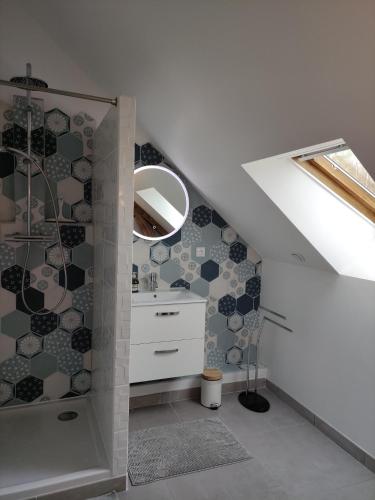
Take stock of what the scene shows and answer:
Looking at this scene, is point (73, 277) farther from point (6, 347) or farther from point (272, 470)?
point (272, 470)

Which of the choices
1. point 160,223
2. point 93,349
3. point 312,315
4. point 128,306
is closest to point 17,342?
point 93,349

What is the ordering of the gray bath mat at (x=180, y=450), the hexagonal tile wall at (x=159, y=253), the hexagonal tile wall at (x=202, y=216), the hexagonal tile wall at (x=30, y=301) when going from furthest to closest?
the hexagonal tile wall at (x=202, y=216) < the hexagonal tile wall at (x=159, y=253) < the hexagonal tile wall at (x=30, y=301) < the gray bath mat at (x=180, y=450)

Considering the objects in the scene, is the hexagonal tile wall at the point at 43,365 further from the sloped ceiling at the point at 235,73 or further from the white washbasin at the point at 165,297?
the sloped ceiling at the point at 235,73

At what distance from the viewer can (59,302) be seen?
2.55 meters

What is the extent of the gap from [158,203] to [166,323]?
0.95 metres

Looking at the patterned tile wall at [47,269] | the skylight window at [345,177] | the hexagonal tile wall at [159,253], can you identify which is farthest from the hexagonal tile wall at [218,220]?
the patterned tile wall at [47,269]

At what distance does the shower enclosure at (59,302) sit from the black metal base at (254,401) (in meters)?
1.20

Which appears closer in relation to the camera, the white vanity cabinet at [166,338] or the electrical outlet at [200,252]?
the white vanity cabinet at [166,338]

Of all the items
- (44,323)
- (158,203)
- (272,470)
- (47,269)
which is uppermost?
(158,203)

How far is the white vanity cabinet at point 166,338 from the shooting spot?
264 cm

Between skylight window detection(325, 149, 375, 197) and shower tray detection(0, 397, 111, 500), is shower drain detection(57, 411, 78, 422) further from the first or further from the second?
skylight window detection(325, 149, 375, 197)

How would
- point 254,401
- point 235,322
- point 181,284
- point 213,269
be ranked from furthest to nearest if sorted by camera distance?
1. point 235,322
2. point 213,269
3. point 181,284
4. point 254,401

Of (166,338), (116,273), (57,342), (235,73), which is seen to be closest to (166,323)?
(166,338)

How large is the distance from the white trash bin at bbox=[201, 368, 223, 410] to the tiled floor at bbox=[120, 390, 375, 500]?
73mm
